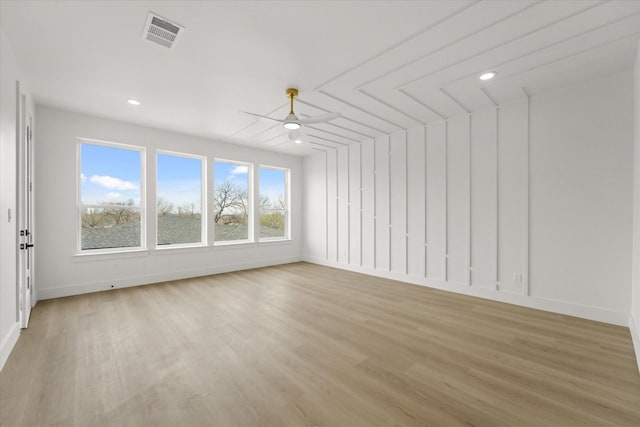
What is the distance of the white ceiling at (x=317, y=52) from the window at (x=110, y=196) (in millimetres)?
889

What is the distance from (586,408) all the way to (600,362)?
0.87 meters

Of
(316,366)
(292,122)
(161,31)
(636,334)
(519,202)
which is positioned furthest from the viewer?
(519,202)

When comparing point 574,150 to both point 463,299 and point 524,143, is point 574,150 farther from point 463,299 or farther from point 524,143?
point 463,299

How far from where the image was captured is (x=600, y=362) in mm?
2348

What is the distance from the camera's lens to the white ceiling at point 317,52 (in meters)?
2.15

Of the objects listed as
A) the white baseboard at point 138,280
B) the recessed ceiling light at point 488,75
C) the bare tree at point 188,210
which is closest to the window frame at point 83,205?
the white baseboard at point 138,280

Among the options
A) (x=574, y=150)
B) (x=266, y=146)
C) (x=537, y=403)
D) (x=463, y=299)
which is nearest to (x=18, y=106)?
(x=266, y=146)

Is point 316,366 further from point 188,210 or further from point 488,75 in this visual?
point 188,210

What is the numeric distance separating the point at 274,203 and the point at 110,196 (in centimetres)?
345

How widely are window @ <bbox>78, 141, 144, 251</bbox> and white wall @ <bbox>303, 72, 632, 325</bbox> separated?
179 inches

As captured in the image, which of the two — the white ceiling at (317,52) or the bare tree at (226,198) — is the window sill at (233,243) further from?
the white ceiling at (317,52)

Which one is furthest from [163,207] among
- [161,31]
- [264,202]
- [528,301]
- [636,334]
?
[636,334]

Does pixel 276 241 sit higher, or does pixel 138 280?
pixel 276 241

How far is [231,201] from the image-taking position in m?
6.32
